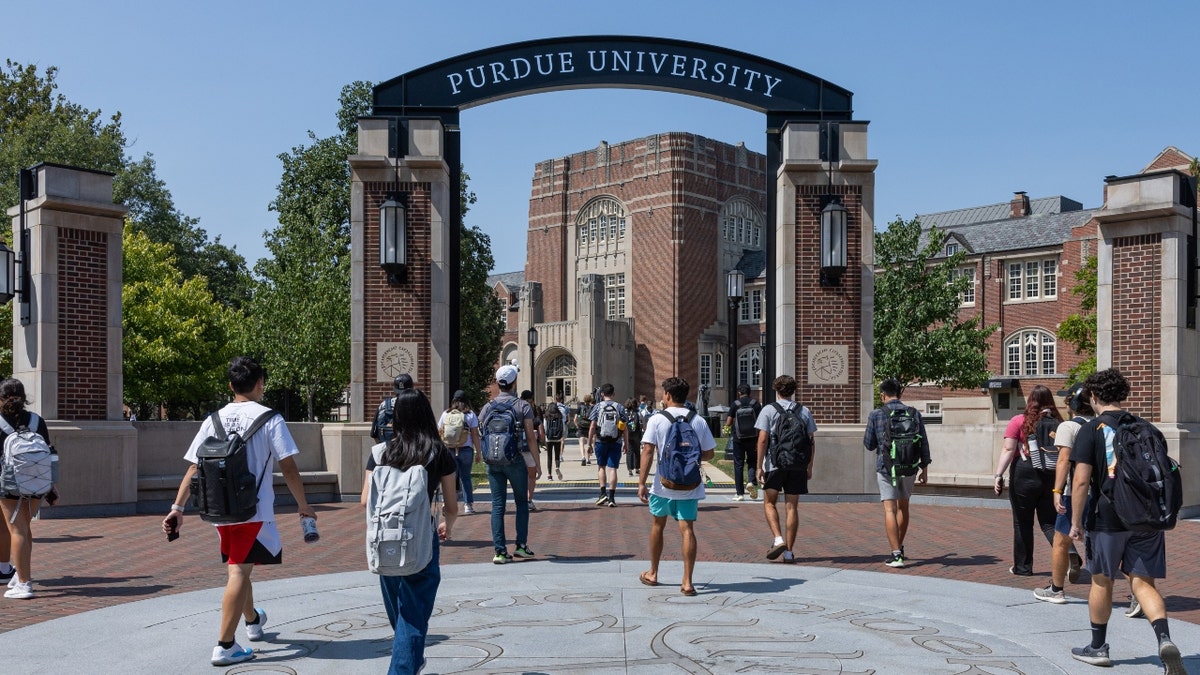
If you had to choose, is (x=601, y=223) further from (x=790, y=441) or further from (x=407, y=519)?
(x=407, y=519)

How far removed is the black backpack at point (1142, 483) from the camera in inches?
218

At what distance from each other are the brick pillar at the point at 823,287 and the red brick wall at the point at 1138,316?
321 centimetres

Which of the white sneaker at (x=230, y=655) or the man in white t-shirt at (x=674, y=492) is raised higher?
the man in white t-shirt at (x=674, y=492)

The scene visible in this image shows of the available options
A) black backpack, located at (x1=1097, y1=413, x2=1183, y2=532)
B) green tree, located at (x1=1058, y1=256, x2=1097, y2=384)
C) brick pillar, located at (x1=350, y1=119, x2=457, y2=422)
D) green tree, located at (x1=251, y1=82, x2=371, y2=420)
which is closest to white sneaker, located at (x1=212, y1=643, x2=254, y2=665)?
black backpack, located at (x1=1097, y1=413, x2=1183, y2=532)

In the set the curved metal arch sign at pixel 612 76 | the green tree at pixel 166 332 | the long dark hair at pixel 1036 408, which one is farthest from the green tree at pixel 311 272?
the long dark hair at pixel 1036 408

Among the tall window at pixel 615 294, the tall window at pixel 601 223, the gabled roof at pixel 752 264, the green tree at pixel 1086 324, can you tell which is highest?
the tall window at pixel 601 223

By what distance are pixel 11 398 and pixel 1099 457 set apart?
7.45 m

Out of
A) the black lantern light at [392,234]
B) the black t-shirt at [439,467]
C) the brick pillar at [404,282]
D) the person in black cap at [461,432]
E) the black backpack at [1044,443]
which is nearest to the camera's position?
the black t-shirt at [439,467]

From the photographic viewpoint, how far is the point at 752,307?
62875 millimetres

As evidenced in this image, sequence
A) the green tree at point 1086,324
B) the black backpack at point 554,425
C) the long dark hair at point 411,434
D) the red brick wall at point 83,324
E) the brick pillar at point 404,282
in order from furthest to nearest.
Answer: the green tree at point 1086,324 → the black backpack at point 554,425 → the brick pillar at point 404,282 → the red brick wall at point 83,324 → the long dark hair at point 411,434

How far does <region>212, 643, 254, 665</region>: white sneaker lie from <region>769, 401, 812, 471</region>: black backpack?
498cm

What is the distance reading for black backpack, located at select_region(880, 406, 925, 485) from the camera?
902 cm

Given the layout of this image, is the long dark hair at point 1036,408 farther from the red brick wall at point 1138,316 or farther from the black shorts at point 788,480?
the red brick wall at point 1138,316

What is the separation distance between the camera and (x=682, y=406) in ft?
26.4
